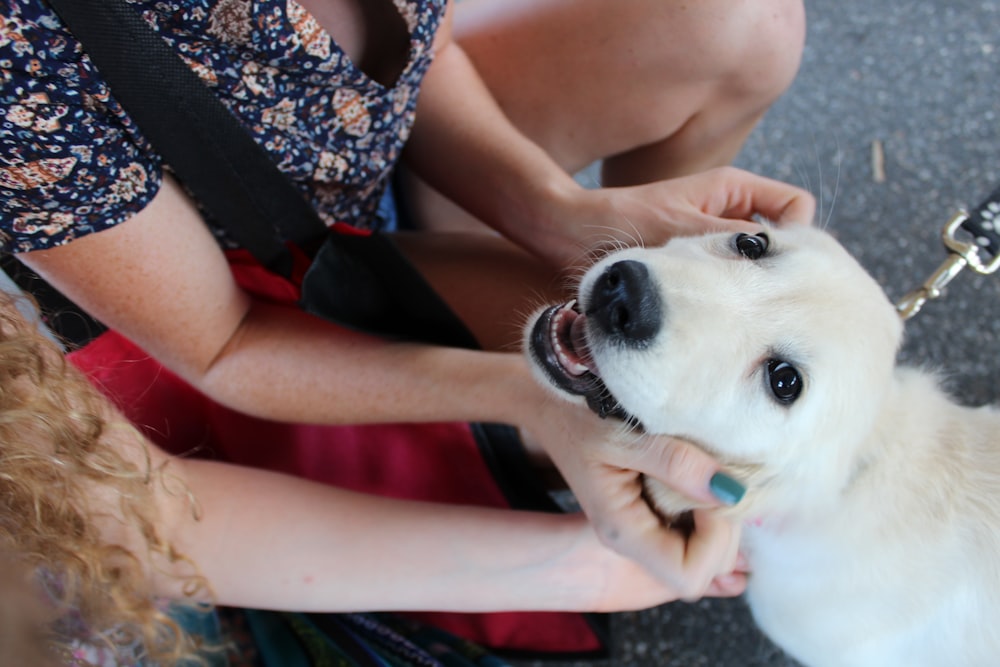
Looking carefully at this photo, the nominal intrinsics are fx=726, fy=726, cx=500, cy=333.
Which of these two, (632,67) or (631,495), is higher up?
(632,67)

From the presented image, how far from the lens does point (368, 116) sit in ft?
3.74

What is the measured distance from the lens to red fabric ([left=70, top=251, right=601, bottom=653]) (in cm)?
129

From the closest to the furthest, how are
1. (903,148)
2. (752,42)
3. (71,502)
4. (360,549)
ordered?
(71,502), (360,549), (752,42), (903,148)

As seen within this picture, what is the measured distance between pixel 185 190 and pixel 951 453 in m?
1.24

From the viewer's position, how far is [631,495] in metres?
1.08

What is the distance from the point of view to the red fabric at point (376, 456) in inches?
50.8

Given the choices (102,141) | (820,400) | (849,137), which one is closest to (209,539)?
(102,141)

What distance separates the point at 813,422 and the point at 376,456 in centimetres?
75

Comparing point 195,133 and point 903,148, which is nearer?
point 195,133

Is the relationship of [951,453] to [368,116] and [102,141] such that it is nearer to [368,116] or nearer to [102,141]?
[368,116]

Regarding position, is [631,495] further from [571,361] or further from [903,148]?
[903,148]

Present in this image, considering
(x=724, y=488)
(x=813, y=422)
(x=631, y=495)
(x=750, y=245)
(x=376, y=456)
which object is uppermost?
(x=750, y=245)

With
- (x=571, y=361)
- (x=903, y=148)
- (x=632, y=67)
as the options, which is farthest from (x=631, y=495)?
(x=903, y=148)

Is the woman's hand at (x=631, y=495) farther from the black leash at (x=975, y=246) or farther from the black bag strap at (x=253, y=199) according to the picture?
the black leash at (x=975, y=246)
